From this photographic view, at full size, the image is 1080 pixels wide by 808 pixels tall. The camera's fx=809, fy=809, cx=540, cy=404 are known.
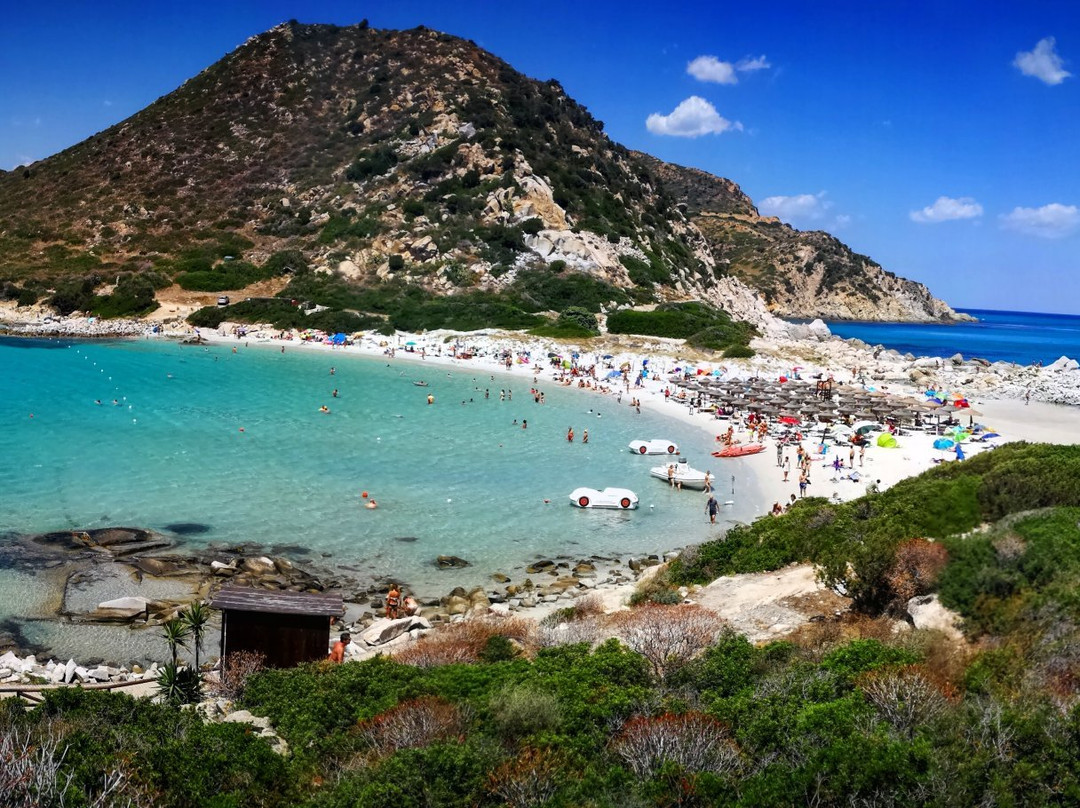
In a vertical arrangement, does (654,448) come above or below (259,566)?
above

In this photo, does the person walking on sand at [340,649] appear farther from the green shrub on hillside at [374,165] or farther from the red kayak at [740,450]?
the green shrub on hillside at [374,165]

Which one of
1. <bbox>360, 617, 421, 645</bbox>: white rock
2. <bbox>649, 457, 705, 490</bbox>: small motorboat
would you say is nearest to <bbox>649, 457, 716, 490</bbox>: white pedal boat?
<bbox>649, 457, 705, 490</bbox>: small motorboat

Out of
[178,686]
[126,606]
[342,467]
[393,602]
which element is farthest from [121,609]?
[342,467]

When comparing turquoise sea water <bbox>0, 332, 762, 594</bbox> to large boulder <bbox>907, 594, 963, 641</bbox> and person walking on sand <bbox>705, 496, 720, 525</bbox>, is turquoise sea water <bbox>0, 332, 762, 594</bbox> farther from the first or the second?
large boulder <bbox>907, 594, 963, 641</bbox>

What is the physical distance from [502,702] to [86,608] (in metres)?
11.5

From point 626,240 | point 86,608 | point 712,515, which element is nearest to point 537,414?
point 712,515

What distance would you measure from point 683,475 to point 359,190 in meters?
76.0

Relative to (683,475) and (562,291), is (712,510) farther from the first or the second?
(562,291)

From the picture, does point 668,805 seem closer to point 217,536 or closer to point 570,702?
point 570,702

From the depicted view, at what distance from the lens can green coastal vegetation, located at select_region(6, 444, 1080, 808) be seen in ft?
22.6

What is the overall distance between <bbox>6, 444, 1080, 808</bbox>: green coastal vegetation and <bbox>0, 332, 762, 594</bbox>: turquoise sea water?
8.70 metres

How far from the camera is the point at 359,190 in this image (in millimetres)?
94938

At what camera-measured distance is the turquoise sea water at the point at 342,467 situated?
22.1 meters

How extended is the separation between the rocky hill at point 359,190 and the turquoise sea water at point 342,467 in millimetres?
34401
